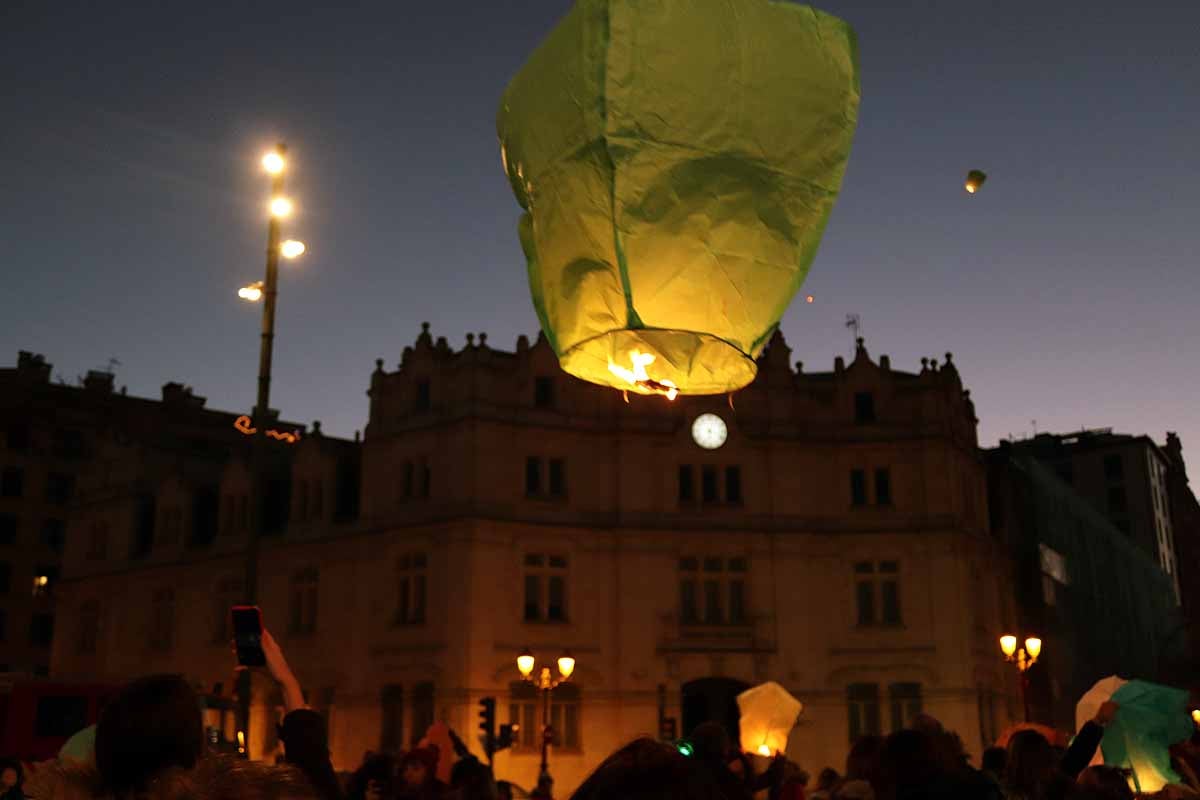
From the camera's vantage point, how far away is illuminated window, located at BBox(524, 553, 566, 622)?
36031 mm

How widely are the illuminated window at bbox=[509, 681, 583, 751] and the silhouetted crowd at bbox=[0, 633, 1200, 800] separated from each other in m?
26.5

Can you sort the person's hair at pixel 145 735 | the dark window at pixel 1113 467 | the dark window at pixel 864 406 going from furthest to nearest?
the dark window at pixel 1113 467 < the dark window at pixel 864 406 < the person's hair at pixel 145 735

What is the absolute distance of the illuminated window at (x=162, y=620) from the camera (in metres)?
45.4

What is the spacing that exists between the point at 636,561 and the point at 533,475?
407 cm

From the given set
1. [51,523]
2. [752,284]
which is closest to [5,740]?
[752,284]

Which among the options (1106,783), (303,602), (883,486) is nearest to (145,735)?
(1106,783)

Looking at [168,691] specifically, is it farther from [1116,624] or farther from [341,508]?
[1116,624]

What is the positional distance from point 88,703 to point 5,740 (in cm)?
155

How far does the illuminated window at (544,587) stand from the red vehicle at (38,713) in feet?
48.4

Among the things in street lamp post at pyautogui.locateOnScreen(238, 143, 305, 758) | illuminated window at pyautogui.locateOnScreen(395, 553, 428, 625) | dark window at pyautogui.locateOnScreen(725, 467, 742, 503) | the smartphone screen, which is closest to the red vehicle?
street lamp post at pyautogui.locateOnScreen(238, 143, 305, 758)

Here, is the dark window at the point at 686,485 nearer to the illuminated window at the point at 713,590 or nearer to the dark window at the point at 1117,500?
the illuminated window at the point at 713,590

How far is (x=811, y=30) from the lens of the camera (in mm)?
4473

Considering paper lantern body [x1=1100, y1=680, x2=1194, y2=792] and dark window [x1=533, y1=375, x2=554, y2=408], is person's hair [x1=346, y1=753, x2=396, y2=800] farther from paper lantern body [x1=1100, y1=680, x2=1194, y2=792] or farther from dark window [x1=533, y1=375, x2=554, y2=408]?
dark window [x1=533, y1=375, x2=554, y2=408]

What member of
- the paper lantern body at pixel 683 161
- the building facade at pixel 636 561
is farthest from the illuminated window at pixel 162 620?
the paper lantern body at pixel 683 161
